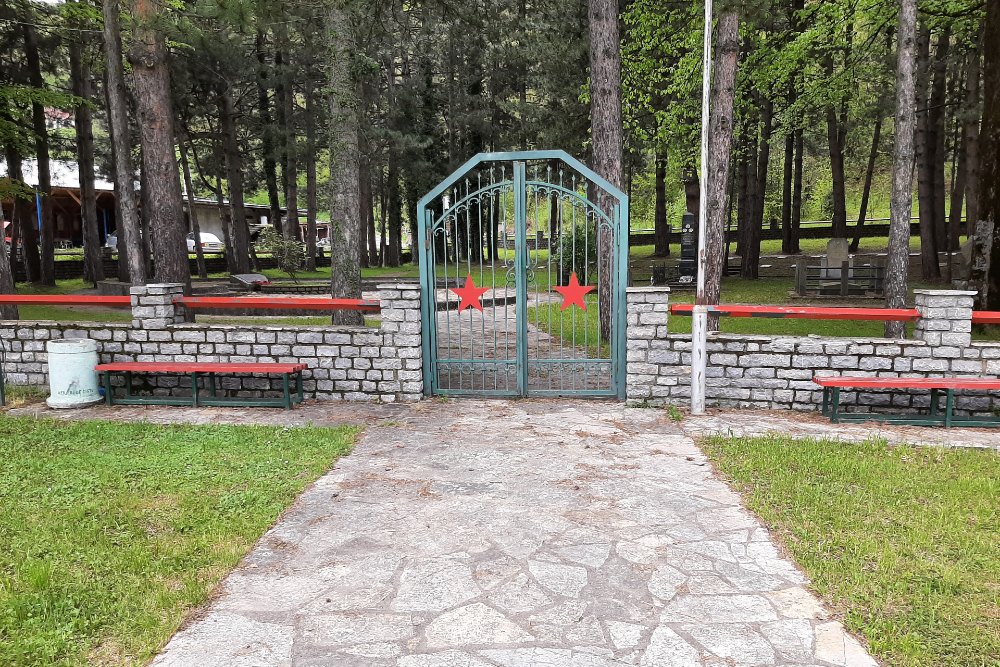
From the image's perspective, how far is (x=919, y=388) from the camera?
22.8 feet

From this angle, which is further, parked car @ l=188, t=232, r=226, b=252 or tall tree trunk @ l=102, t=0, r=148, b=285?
parked car @ l=188, t=232, r=226, b=252

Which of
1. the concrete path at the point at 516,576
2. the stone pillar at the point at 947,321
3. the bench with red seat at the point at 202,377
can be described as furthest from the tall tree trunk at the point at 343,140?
the stone pillar at the point at 947,321

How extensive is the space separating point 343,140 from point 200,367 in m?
4.56

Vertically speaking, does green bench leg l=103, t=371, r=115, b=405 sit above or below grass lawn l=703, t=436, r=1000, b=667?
above

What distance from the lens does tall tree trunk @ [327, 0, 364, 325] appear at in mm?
10633

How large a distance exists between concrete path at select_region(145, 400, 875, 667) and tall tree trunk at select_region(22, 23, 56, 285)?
16.6 metres

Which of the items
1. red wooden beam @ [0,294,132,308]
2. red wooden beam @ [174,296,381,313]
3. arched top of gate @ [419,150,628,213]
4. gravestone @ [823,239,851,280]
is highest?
arched top of gate @ [419,150,628,213]

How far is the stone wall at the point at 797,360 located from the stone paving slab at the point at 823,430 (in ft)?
1.01

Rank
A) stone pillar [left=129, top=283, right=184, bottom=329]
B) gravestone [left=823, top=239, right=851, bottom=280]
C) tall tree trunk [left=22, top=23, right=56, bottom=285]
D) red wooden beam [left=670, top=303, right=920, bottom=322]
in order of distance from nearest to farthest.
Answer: red wooden beam [left=670, top=303, right=920, bottom=322] < stone pillar [left=129, top=283, right=184, bottom=329] < gravestone [left=823, top=239, right=851, bottom=280] < tall tree trunk [left=22, top=23, right=56, bottom=285]

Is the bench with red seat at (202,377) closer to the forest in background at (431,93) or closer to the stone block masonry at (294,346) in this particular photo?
the stone block masonry at (294,346)

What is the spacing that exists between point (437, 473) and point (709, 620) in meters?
2.75

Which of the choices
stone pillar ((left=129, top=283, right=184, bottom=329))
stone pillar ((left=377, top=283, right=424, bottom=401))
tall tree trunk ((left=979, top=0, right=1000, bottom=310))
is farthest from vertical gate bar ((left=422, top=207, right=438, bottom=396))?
tall tree trunk ((left=979, top=0, right=1000, bottom=310))

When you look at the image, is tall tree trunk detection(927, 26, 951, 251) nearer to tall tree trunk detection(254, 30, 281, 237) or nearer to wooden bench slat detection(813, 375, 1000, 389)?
wooden bench slat detection(813, 375, 1000, 389)

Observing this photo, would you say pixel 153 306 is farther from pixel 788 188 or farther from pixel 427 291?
pixel 788 188
